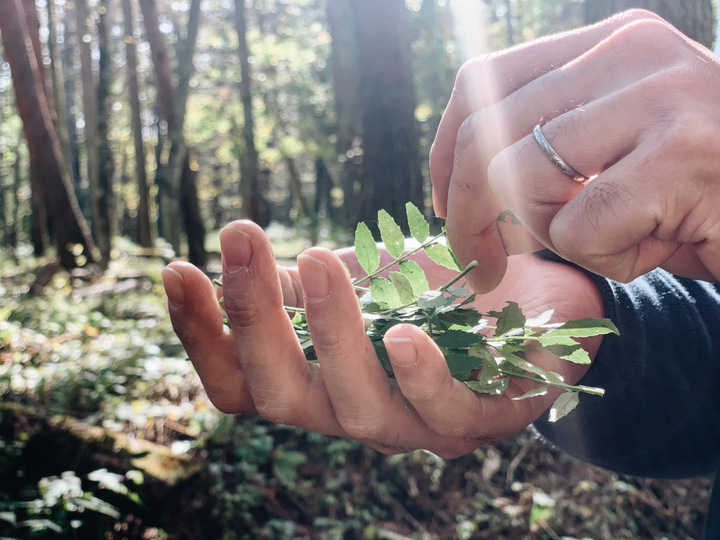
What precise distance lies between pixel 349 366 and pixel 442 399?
0.20m

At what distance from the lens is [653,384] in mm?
1673

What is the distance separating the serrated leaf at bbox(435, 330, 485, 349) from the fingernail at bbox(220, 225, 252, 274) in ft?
1.46

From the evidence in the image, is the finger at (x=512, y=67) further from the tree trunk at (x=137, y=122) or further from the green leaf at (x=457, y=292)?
the tree trunk at (x=137, y=122)

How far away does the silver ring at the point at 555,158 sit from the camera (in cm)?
98

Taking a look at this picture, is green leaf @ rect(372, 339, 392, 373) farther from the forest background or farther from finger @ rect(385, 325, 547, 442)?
the forest background

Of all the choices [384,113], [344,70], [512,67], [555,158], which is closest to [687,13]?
[384,113]

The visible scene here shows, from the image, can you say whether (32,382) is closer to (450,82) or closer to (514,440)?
(514,440)

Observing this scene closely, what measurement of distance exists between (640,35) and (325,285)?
81 centimetres

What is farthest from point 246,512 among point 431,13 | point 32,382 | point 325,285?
point 431,13

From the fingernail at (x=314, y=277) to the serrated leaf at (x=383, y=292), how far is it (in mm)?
232

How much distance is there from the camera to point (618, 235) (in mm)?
948

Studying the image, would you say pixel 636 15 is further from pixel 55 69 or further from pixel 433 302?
pixel 55 69

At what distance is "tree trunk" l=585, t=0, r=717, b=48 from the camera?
12.1ft

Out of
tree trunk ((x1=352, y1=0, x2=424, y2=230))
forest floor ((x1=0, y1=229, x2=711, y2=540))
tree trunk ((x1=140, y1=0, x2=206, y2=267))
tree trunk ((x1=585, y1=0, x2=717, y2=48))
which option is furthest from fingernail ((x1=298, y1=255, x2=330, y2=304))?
tree trunk ((x1=140, y1=0, x2=206, y2=267))
